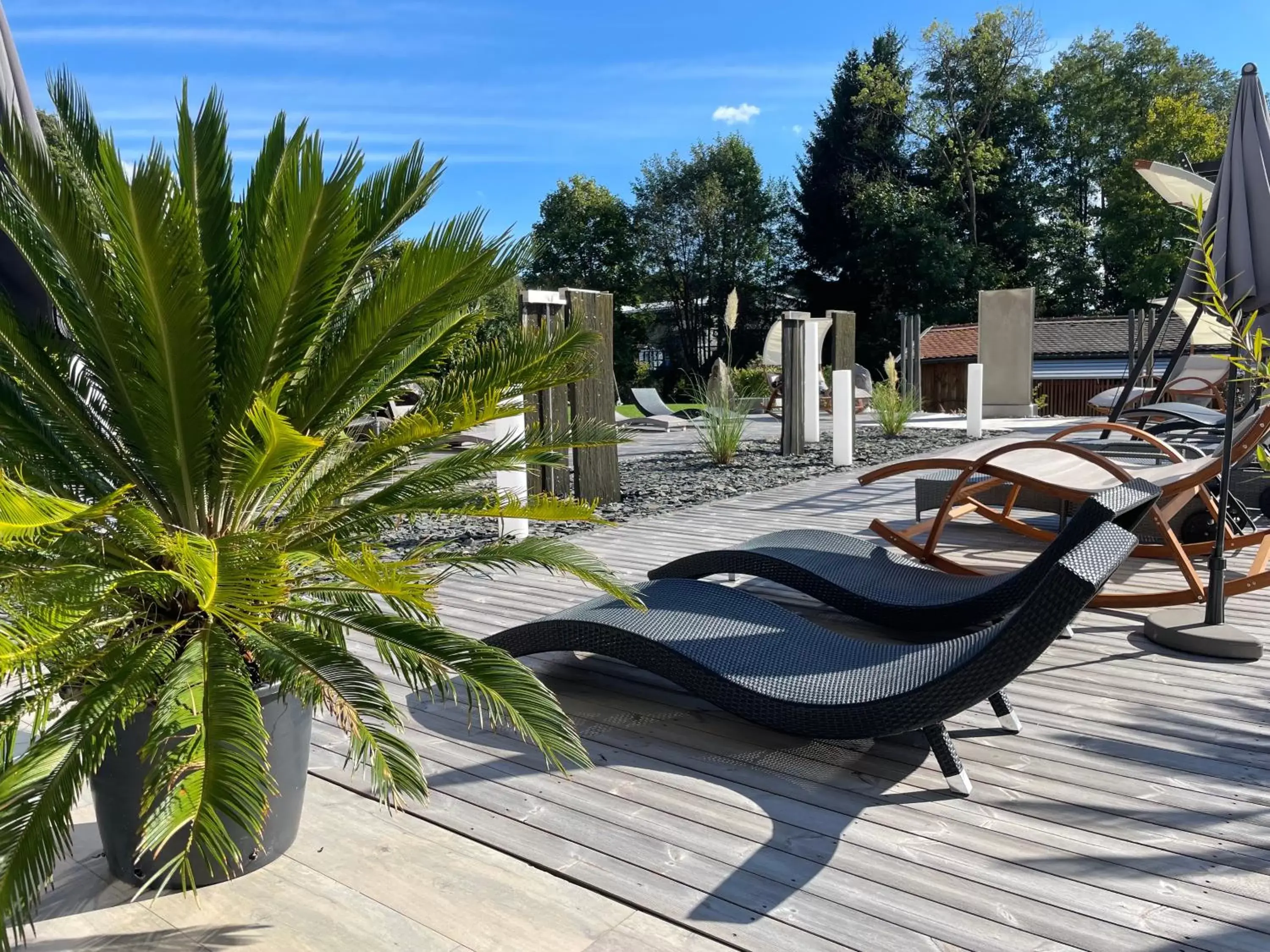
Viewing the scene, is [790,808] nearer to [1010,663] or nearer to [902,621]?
[1010,663]

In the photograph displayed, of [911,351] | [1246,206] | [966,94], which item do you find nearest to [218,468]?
[1246,206]

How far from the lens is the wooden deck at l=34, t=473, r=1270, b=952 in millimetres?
1896

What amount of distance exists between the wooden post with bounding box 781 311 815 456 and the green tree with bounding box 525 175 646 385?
23.5 meters

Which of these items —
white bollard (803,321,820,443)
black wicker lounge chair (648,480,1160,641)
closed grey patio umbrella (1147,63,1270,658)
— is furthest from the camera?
white bollard (803,321,820,443)

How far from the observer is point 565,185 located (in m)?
34.5

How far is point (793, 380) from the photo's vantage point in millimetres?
10523

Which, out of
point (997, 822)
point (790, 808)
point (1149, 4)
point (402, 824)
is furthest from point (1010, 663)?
point (1149, 4)

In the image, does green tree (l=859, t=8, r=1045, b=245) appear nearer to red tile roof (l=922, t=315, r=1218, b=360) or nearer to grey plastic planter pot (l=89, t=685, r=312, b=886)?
red tile roof (l=922, t=315, r=1218, b=360)

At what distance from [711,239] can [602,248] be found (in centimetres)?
407

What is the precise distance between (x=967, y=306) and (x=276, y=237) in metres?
30.8

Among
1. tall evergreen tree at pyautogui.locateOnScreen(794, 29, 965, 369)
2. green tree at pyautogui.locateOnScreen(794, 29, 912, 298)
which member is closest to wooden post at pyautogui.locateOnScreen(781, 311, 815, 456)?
tall evergreen tree at pyautogui.locateOnScreen(794, 29, 965, 369)

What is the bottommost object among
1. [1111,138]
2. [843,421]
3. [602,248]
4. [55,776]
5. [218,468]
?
[55,776]

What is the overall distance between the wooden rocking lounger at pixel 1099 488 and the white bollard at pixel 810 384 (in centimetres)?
502

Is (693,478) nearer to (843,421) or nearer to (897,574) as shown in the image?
(843,421)
